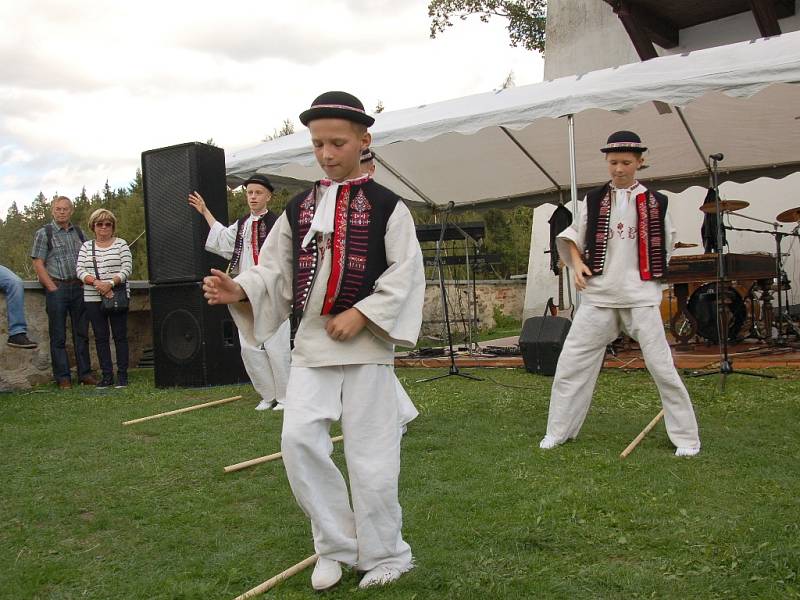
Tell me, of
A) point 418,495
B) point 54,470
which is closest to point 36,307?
point 54,470

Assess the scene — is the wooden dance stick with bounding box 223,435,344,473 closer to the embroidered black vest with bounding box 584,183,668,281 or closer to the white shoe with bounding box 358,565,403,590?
the white shoe with bounding box 358,565,403,590

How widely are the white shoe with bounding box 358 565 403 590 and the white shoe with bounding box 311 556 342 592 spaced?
85 millimetres

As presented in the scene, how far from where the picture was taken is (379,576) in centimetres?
255

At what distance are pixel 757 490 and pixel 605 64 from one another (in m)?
12.5

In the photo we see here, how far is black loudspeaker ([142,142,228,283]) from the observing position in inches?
305

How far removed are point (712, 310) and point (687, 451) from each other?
5.66 meters

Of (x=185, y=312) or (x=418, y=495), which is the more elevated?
(x=185, y=312)

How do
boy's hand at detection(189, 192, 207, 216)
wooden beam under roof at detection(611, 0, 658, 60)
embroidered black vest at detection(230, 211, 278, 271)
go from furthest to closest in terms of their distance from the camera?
wooden beam under roof at detection(611, 0, 658, 60)
boy's hand at detection(189, 192, 207, 216)
embroidered black vest at detection(230, 211, 278, 271)

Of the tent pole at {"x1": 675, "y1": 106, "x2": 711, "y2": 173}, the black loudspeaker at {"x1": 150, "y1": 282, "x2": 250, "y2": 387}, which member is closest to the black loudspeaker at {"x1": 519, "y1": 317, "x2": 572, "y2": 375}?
the tent pole at {"x1": 675, "y1": 106, "x2": 711, "y2": 173}

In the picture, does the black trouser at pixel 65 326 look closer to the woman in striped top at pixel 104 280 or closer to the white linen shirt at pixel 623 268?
the woman in striped top at pixel 104 280

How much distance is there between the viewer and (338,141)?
8.38 feet

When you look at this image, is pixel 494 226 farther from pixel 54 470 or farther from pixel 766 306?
pixel 54 470

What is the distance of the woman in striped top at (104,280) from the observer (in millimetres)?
7758

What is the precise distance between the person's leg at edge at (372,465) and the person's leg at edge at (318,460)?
46mm
